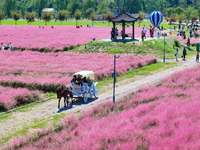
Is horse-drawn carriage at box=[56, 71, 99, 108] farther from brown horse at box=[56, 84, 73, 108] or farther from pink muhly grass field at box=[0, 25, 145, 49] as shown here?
pink muhly grass field at box=[0, 25, 145, 49]

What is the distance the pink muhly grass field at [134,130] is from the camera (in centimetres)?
1071

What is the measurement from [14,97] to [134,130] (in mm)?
10699

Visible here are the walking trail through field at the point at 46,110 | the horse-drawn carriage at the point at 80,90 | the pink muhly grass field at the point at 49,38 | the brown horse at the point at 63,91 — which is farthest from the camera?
the pink muhly grass field at the point at 49,38

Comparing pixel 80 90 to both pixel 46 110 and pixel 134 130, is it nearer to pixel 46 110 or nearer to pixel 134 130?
pixel 46 110

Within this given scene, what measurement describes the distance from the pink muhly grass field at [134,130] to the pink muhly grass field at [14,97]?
18.7ft

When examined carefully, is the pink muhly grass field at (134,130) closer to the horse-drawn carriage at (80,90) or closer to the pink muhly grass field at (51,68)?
the horse-drawn carriage at (80,90)

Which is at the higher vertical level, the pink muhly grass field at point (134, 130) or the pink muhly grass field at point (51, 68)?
the pink muhly grass field at point (51, 68)

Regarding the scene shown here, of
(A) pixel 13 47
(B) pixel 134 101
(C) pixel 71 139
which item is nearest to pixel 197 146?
(C) pixel 71 139

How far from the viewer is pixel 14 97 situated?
66.3ft

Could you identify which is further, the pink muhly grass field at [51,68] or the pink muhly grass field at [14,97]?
the pink muhly grass field at [51,68]

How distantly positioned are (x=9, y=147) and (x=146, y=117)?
5.82 metres

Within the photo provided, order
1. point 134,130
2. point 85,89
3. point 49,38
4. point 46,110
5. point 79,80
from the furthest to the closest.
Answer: point 49,38
point 79,80
point 85,89
point 46,110
point 134,130

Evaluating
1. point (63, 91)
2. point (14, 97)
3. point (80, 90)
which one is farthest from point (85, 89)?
point (14, 97)

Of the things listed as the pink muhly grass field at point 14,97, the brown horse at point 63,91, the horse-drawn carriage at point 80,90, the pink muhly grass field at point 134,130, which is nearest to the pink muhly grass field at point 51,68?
the pink muhly grass field at point 14,97
